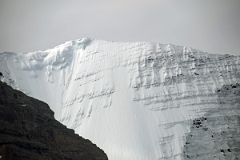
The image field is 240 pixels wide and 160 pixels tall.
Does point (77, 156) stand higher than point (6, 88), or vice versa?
point (6, 88)

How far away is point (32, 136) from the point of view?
8450 cm

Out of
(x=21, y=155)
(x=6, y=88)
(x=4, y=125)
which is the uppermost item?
(x=6, y=88)

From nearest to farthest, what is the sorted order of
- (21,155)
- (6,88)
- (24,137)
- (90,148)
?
(21,155)
(24,137)
(6,88)
(90,148)

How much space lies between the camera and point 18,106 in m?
86.9

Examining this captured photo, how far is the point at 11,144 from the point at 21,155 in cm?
241

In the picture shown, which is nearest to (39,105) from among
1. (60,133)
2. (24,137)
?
(60,133)

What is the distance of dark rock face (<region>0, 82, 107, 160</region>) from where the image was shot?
3127 inches

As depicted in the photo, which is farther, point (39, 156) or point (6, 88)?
point (6, 88)

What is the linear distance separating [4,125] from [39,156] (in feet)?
20.3

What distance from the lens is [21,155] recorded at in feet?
253

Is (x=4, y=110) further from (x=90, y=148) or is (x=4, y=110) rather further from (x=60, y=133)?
(x=90, y=148)

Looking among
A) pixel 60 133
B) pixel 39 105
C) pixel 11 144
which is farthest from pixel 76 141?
pixel 11 144

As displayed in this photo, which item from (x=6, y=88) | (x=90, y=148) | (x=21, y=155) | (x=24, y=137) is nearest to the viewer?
(x=21, y=155)

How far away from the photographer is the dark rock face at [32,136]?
79.4 metres
